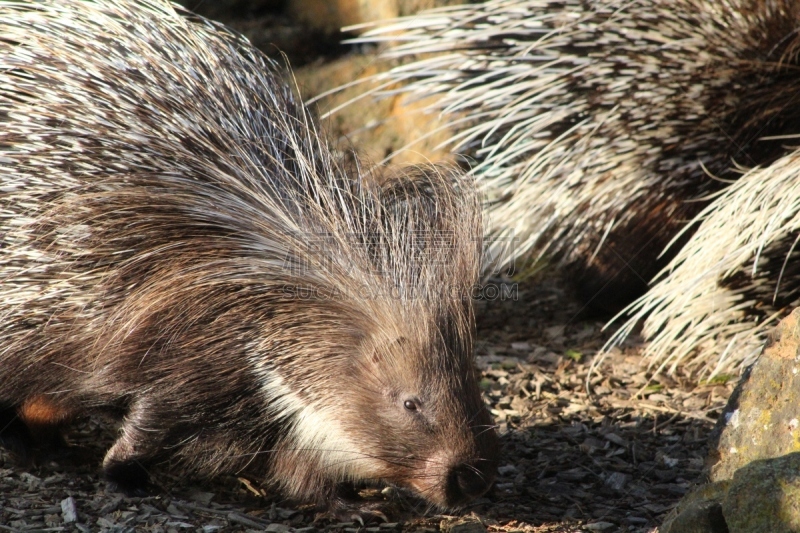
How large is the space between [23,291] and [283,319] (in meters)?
0.80

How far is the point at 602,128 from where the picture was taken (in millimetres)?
3678

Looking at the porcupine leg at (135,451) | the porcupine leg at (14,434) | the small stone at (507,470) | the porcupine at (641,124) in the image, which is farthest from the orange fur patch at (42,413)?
the porcupine at (641,124)

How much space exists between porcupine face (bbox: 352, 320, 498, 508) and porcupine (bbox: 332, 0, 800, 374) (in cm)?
132

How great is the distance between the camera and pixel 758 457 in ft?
7.10

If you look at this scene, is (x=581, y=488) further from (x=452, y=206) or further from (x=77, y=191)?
(x=77, y=191)

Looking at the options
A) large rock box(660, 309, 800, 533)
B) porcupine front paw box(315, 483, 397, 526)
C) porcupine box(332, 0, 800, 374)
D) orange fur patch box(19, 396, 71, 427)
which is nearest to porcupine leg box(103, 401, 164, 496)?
orange fur patch box(19, 396, 71, 427)

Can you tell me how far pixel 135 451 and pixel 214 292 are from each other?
1.81 feet

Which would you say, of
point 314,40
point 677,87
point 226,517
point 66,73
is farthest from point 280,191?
point 314,40

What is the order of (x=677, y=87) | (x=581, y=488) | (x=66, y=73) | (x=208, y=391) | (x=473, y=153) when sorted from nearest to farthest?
(x=208, y=391), (x=66, y=73), (x=581, y=488), (x=677, y=87), (x=473, y=153)

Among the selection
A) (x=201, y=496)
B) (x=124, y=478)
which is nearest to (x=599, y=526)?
(x=201, y=496)

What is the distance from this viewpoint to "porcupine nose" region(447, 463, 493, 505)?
2.36 meters

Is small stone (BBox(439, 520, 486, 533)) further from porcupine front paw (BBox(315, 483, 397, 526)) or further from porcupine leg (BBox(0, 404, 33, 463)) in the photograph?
porcupine leg (BBox(0, 404, 33, 463))

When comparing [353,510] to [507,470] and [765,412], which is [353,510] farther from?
[765,412]

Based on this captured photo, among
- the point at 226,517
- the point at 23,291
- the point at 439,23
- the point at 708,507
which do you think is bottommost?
the point at 226,517
